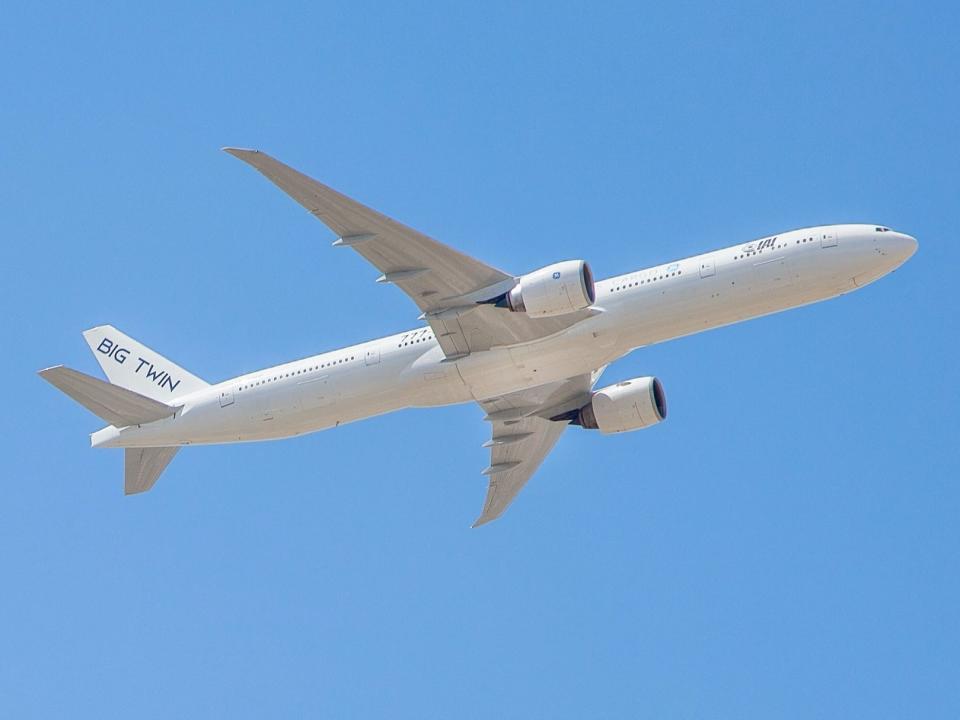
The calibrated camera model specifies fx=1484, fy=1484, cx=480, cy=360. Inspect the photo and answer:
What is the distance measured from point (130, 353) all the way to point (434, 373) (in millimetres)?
13635

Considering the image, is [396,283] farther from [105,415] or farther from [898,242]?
[898,242]

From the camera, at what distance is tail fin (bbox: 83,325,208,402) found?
5234 centimetres

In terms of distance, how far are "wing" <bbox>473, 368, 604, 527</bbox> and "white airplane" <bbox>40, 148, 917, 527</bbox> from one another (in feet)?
0.48

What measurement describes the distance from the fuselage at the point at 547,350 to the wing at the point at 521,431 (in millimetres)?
Result: 4248

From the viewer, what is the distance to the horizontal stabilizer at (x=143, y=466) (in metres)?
52.0

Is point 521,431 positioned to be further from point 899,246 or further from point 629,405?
point 899,246

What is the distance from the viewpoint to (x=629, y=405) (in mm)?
51031

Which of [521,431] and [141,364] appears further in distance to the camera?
[141,364]

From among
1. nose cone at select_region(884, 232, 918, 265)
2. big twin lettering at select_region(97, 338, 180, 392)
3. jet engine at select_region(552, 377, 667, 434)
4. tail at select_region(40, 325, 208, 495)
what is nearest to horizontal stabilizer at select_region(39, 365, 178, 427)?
tail at select_region(40, 325, 208, 495)

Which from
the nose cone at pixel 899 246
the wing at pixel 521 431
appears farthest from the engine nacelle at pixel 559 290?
the nose cone at pixel 899 246

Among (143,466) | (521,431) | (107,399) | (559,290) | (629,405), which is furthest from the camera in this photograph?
(521,431)

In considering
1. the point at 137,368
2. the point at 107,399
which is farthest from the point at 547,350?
the point at 137,368

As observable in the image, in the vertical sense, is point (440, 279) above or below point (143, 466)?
above

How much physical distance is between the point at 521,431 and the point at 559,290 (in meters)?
10.5
